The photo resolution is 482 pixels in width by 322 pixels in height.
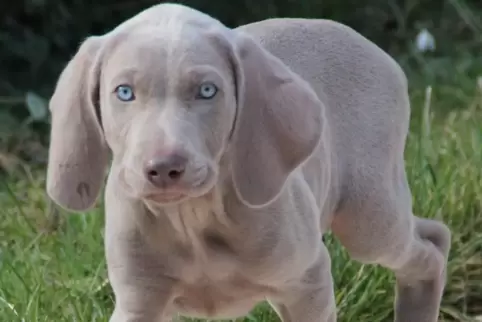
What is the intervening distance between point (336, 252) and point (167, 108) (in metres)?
1.34

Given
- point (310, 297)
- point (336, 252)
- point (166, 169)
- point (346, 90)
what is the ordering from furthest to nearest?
point (336, 252), point (346, 90), point (310, 297), point (166, 169)

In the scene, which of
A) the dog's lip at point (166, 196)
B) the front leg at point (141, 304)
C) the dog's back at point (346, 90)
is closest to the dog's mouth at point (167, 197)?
the dog's lip at point (166, 196)

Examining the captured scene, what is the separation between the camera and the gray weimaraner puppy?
5.64 ft

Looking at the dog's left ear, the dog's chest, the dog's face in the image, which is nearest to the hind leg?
the dog's chest

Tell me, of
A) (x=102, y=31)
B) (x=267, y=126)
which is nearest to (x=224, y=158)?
(x=267, y=126)

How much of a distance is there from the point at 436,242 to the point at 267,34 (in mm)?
749

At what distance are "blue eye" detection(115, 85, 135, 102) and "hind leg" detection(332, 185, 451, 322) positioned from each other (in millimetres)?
739

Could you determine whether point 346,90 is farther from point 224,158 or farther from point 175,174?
point 175,174

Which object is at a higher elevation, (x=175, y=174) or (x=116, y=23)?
(x=175, y=174)

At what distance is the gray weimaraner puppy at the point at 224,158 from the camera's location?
1.72 m

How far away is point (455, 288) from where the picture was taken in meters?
3.10

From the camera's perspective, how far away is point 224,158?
6.18 feet

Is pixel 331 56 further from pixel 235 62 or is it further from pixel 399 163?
pixel 235 62

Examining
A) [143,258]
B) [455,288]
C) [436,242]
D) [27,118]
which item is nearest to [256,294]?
[143,258]
